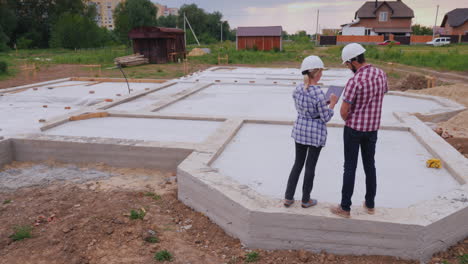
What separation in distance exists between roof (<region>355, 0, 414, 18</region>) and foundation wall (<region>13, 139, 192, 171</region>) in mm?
53716

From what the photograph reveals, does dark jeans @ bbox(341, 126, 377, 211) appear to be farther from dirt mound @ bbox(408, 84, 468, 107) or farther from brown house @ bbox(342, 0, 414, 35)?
brown house @ bbox(342, 0, 414, 35)

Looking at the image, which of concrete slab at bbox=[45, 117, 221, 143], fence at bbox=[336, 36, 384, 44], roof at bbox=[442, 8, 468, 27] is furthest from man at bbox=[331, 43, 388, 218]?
roof at bbox=[442, 8, 468, 27]

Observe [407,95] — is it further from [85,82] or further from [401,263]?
[85,82]

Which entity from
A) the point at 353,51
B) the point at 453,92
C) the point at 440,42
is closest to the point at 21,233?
the point at 353,51

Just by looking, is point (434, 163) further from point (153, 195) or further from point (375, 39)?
point (375, 39)

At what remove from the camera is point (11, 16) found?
1774 inches

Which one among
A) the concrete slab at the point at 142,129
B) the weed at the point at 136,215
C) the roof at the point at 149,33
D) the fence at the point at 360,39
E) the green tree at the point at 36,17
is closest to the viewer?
the weed at the point at 136,215

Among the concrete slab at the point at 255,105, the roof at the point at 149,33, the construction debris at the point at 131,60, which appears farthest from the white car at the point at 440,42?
the concrete slab at the point at 255,105

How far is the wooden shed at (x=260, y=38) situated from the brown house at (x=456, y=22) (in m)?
34.6

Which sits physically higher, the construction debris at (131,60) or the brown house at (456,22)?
the brown house at (456,22)

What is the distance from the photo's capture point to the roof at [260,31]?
34938mm

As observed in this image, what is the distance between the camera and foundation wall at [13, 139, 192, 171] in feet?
18.2

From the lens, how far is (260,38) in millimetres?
35594

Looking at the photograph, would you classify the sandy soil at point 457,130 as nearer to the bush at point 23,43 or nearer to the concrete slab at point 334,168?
the concrete slab at point 334,168
